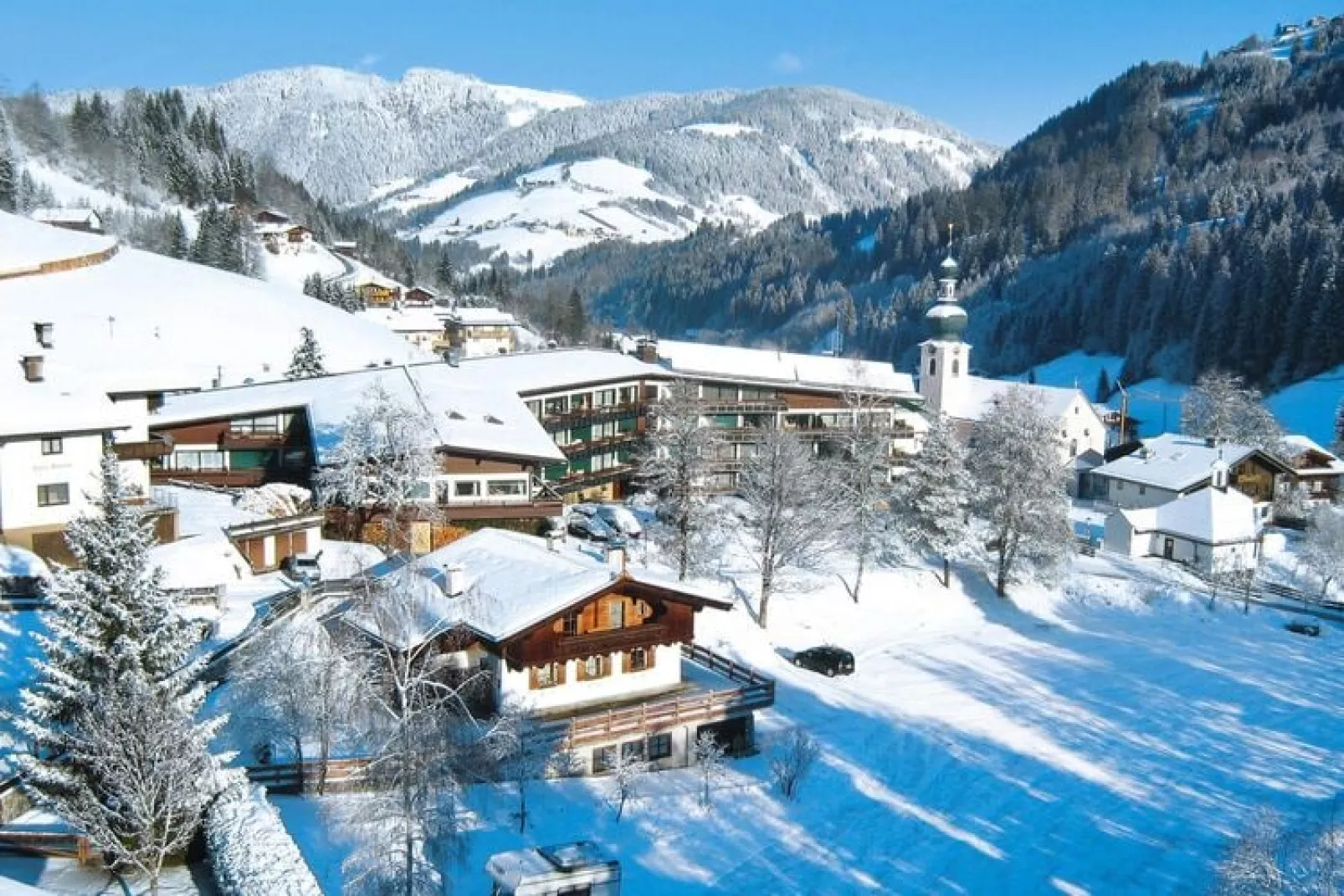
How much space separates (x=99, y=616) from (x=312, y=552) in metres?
24.0

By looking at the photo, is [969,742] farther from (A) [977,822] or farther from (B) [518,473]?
(B) [518,473]

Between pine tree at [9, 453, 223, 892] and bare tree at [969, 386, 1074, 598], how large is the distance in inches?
1716

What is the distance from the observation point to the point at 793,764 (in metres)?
30.8

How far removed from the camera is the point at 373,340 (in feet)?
310

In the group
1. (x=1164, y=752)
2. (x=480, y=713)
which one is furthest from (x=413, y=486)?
(x=1164, y=752)

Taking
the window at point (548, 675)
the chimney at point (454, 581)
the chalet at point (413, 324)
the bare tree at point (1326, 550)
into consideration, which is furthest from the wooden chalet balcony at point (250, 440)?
the chalet at point (413, 324)

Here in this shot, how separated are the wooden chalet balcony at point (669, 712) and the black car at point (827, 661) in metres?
6.77

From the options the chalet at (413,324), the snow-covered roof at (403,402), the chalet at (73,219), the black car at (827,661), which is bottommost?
the black car at (827,661)

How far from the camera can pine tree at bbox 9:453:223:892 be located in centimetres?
1691

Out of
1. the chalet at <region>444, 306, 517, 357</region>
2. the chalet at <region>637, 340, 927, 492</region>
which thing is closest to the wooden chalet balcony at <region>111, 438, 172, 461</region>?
the chalet at <region>637, 340, 927, 492</region>

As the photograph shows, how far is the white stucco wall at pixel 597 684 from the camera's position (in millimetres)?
31156

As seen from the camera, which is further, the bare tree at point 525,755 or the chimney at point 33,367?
the chimney at point 33,367

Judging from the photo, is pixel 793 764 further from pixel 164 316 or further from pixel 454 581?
pixel 164 316

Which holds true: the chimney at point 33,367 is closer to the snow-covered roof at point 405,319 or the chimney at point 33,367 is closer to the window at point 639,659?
the window at point 639,659
